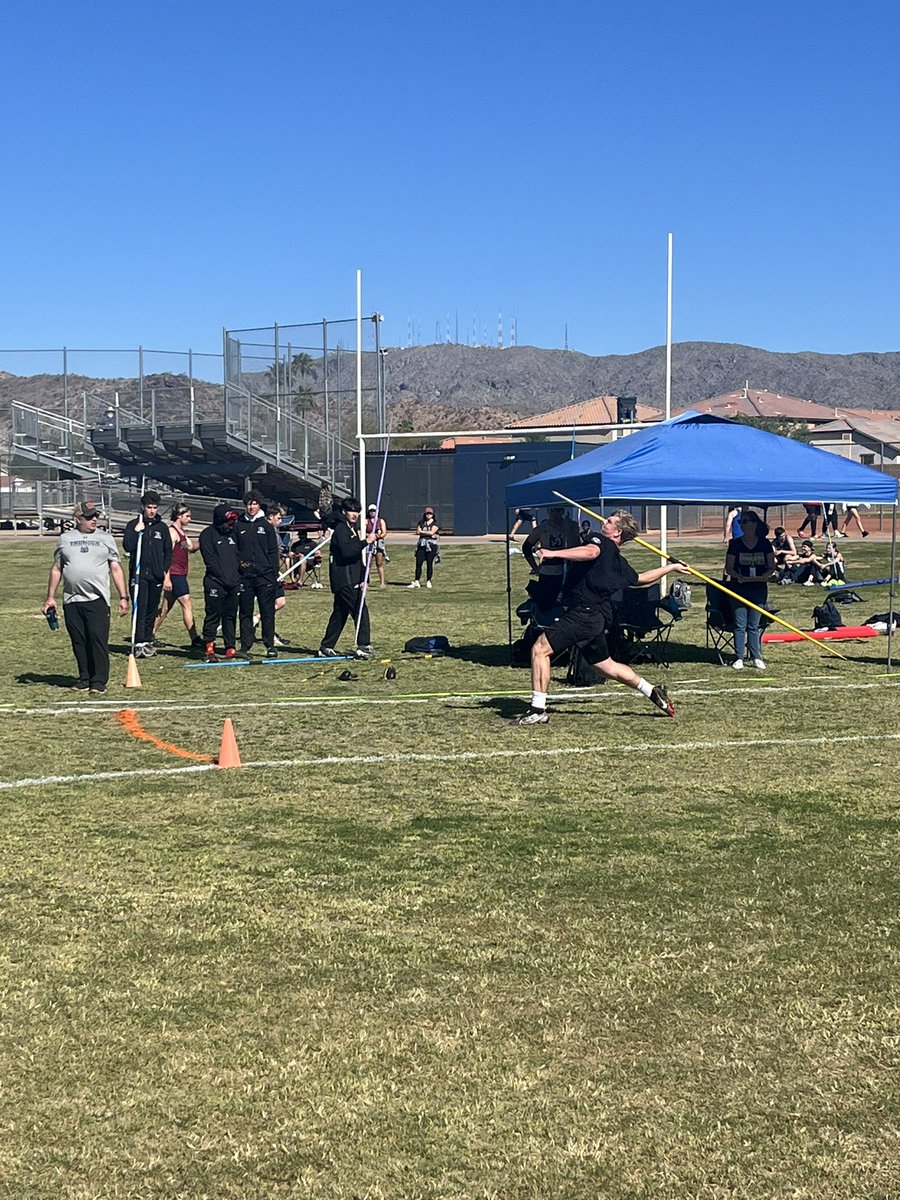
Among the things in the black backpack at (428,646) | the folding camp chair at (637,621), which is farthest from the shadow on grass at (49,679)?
the folding camp chair at (637,621)

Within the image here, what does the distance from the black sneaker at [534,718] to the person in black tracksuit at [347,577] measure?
189 inches

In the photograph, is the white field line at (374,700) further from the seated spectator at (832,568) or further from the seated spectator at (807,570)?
the seated spectator at (807,570)

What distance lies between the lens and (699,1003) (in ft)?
18.1

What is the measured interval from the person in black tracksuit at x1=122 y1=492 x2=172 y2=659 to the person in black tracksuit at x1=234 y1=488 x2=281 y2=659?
1.07m

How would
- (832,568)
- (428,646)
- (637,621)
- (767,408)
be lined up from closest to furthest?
(637,621) → (428,646) → (832,568) → (767,408)

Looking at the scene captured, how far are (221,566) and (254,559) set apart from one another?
40 cm

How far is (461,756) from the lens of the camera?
10.7 meters

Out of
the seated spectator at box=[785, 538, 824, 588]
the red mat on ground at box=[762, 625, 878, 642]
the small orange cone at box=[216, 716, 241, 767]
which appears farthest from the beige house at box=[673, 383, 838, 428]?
the small orange cone at box=[216, 716, 241, 767]

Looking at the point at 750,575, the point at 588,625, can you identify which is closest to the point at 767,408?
the point at 750,575

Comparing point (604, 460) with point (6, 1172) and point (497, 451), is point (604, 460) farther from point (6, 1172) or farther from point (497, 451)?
point (497, 451)

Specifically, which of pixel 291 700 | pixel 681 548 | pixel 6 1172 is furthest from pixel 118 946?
pixel 681 548

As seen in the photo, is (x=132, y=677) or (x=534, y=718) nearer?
(x=534, y=718)

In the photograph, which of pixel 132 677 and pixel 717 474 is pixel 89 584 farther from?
pixel 717 474

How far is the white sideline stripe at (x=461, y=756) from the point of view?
32.7ft
